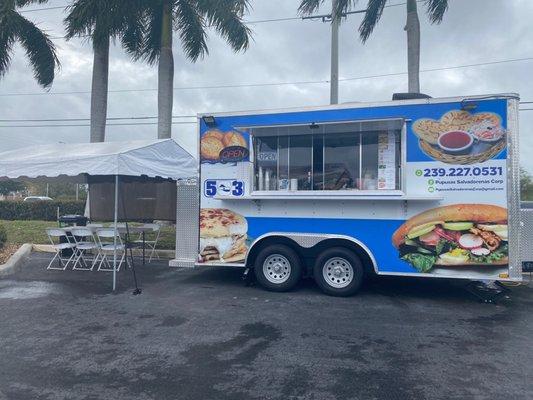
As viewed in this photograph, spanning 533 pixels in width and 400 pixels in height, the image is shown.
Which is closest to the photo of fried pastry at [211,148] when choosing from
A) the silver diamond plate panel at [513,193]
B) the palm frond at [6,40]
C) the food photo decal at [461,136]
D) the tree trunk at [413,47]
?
the food photo decal at [461,136]

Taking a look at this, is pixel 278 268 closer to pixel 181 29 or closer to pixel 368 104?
pixel 368 104

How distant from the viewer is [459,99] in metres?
6.16

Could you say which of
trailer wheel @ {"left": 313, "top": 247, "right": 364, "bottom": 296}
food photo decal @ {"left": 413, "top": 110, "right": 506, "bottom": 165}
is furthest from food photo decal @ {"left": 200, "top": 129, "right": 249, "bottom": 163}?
food photo decal @ {"left": 413, "top": 110, "right": 506, "bottom": 165}

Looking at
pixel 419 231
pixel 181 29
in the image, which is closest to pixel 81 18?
pixel 181 29

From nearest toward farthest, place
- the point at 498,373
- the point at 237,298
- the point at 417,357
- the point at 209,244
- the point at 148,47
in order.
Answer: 1. the point at 498,373
2. the point at 417,357
3. the point at 237,298
4. the point at 209,244
5. the point at 148,47

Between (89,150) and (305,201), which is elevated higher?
(89,150)

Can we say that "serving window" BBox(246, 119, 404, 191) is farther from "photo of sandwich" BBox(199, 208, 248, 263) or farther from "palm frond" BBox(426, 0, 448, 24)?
"palm frond" BBox(426, 0, 448, 24)

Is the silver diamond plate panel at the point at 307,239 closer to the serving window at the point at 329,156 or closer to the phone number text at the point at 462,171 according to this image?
the serving window at the point at 329,156

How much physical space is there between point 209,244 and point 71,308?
2318 millimetres

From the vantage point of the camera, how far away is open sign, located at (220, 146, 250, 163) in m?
7.11

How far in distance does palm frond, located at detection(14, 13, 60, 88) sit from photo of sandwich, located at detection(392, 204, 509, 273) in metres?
14.1

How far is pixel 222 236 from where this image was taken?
23.8 ft

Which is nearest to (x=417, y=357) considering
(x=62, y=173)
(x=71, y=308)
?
(x=71, y=308)

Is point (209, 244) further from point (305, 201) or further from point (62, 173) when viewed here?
point (62, 173)
